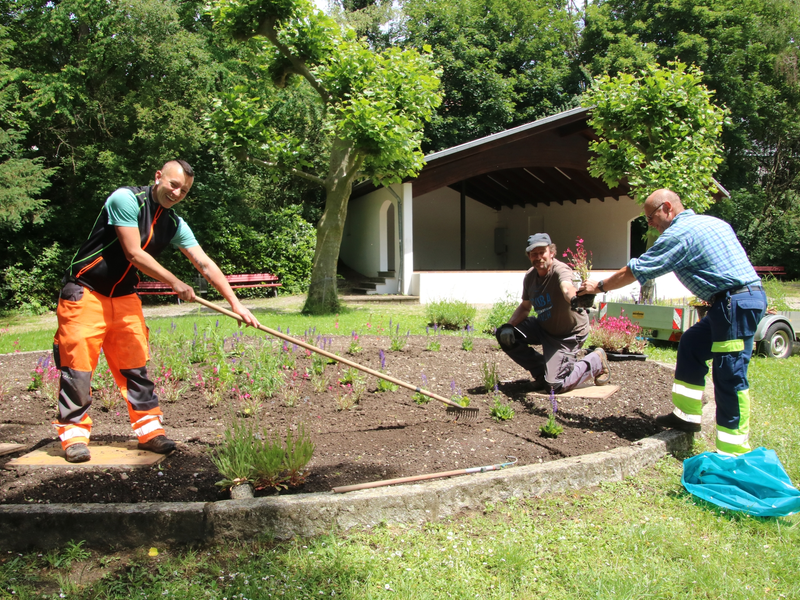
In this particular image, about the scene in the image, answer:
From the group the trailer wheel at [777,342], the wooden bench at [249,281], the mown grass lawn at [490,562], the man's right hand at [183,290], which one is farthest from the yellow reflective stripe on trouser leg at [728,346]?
the wooden bench at [249,281]

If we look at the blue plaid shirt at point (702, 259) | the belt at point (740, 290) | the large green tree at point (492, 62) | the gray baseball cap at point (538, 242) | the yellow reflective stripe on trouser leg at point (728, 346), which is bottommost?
the yellow reflective stripe on trouser leg at point (728, 346)

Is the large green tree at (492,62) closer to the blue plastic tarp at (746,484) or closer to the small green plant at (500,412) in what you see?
the small green plant at (500,412)

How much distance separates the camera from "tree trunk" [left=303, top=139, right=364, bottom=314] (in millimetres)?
11758

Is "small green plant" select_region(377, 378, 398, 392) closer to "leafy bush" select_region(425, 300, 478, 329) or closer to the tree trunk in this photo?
"leafy bush" select_region(425, 300, 478, 329)

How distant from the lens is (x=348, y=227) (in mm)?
22641

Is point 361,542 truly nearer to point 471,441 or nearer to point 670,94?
point 471,441

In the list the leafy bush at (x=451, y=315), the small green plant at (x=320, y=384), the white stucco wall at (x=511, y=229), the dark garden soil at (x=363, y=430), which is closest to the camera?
the dark garden soil at (x=363, y=430)

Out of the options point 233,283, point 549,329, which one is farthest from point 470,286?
point 549,329

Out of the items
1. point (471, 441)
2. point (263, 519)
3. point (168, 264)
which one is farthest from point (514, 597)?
point (168, 264)

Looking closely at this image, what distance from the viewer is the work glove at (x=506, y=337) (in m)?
4.78

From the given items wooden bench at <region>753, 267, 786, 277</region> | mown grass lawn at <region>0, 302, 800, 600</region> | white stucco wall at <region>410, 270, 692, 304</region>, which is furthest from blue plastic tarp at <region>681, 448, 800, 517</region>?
wooden bench at <region>753, 267, 786, 277</region>

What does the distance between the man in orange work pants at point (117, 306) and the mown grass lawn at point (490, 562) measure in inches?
37.8

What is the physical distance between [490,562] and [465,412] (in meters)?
1.75

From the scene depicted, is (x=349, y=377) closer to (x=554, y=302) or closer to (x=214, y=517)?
(x=554, y=302)
